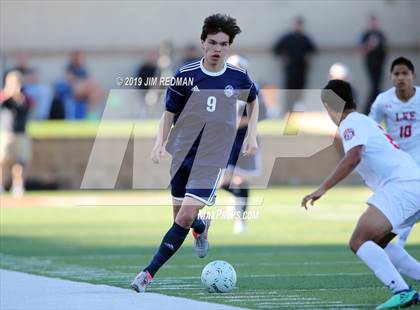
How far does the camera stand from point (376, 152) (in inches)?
362

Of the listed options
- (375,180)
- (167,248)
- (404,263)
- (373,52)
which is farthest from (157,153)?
(373,52)

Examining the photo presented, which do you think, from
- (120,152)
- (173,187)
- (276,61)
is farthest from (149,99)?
(173,187)

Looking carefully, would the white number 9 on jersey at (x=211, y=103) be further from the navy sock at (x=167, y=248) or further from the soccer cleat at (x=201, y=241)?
the soccer cleat at (x=201, y=241)

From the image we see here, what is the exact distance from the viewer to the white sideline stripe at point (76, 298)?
29.5 ft

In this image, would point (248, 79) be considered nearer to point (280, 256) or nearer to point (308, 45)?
point (280, 256)

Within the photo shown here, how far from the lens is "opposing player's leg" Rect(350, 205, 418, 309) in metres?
8.68

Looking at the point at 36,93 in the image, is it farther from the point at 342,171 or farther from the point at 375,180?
the point at 342,171

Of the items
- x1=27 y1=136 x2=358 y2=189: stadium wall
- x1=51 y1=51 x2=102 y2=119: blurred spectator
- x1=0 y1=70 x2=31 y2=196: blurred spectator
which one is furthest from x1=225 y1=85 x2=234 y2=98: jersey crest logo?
x1=51 y1=51 x2=102 y2=119: blurred spectator

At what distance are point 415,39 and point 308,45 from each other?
202 inches

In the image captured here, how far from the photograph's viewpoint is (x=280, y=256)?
1349 cm

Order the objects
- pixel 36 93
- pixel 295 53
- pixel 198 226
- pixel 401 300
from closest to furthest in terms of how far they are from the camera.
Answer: pixel 401 300
pixel 198 226
pixel 36 93
pixel 295 53

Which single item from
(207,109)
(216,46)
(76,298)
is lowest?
(76,298)

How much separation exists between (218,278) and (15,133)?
604 inches

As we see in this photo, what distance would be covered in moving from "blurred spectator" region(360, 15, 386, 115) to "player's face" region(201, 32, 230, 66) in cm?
2277
